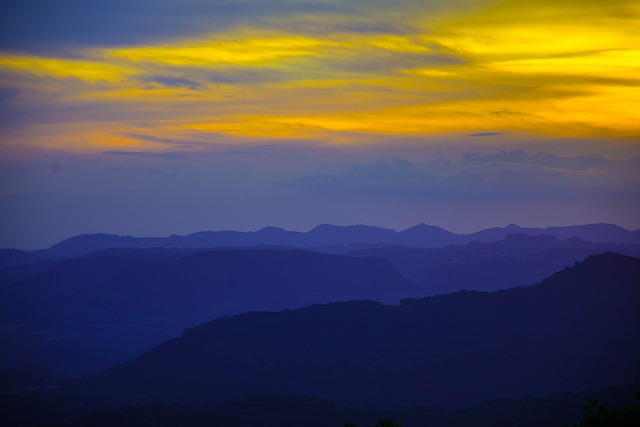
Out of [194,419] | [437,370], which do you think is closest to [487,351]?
[437,370]

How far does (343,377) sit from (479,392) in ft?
110

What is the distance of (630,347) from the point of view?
188000mm

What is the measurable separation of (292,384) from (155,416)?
173 ft

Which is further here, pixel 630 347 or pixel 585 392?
pixel 630 347

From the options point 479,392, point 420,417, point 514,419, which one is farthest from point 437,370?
point 514,419

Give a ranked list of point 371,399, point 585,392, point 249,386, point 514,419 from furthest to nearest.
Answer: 1. point 249,386
2. point 371,399
3. point 585,392
4. point 514,419

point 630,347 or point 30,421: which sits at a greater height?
point 630,347

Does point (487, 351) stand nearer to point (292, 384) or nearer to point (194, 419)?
point (292, 384)

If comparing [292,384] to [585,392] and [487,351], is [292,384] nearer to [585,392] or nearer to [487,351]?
[487,351]

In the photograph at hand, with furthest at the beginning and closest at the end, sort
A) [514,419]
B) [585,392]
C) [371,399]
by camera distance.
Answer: [371,399]
[585,392]
[514,419]

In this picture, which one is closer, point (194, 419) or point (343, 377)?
point (194, 419)

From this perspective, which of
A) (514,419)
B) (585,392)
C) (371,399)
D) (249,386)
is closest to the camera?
(514,419)

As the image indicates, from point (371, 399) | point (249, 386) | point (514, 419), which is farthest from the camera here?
point (249, 386)

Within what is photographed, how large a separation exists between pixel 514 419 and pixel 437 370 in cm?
6212
